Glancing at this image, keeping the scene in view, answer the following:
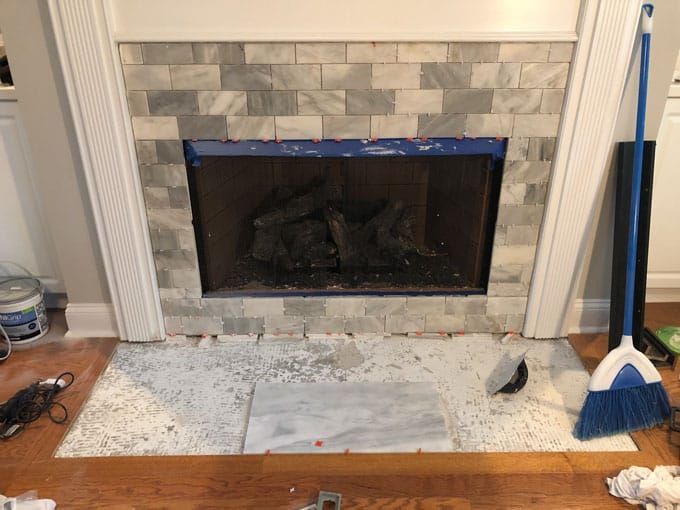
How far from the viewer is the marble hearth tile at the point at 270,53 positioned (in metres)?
1.60

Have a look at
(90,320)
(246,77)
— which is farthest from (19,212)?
(246,77)

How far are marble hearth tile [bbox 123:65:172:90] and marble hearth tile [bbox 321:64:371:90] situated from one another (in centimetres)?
51

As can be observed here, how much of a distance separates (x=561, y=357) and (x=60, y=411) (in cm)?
178

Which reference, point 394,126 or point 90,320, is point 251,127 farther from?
point 90,320

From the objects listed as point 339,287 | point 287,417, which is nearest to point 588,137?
point 339,287

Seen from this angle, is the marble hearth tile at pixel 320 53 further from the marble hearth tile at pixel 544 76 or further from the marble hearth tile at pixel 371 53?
the marble hearth tile at pixel 544 76

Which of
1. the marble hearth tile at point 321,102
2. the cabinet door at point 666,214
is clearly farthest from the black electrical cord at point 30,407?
the cabinet door at point 666,214

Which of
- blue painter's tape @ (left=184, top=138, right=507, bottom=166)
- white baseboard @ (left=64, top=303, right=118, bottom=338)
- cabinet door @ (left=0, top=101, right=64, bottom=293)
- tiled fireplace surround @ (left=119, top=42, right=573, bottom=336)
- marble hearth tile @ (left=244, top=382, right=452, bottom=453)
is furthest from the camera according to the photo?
white baseboard @ (left=64, top=303, right=118, bottom=338)

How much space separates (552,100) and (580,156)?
22 centimetres

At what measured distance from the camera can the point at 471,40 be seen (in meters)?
1.59

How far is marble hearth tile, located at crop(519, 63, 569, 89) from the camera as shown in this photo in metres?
1.65

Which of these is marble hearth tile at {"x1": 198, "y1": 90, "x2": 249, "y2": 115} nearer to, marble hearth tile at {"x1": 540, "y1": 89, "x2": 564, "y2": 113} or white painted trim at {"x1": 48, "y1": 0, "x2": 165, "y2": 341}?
white painted trim at {"x1": 48, "y1": 0, "x2": 165, "y2": 341}

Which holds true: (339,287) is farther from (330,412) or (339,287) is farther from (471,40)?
(471,40)

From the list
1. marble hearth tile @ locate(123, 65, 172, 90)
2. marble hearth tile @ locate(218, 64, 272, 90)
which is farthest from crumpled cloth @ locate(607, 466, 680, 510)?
marble hearth tile @ locate(123, 65, 172, 90)
